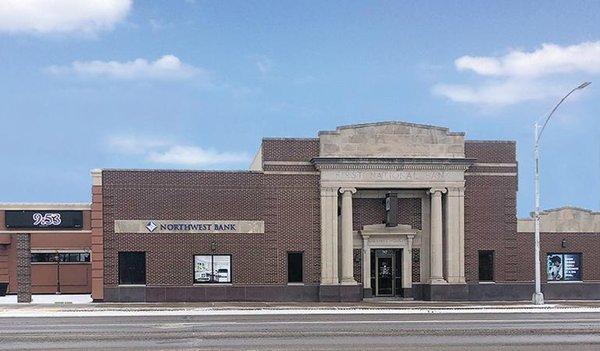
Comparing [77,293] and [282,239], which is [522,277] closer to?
[282,239]

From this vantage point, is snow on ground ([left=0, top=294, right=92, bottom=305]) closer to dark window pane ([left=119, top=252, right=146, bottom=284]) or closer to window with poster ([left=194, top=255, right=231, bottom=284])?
dark window pane ([left=119, top=252, right=146, bottom=284])

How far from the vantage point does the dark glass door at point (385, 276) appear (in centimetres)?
3550

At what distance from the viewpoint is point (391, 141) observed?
113 feet

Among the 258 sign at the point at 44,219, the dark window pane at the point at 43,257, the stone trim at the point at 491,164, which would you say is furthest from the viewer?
the dark window pane at the point at 43,257

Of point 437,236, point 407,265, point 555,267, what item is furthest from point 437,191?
point 555,267

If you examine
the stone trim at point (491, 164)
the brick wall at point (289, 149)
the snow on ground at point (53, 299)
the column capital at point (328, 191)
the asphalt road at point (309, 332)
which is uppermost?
the brick wall at point (289, 149)

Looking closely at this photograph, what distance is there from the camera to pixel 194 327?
2156cm

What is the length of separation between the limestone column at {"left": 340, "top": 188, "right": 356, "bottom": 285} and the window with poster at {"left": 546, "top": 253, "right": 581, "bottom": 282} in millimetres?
10736

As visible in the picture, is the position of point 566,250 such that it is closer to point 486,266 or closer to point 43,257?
point 486,266

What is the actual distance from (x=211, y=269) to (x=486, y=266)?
13681mm

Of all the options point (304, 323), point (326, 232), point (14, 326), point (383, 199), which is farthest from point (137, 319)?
point (383, 199)

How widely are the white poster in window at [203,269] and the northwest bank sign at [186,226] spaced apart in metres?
1.35

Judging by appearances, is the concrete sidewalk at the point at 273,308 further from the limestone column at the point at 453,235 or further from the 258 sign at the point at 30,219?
the 258 sign at the point at 30,219

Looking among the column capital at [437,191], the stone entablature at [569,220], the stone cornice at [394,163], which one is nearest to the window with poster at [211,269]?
the stone cornice at [394,163]
